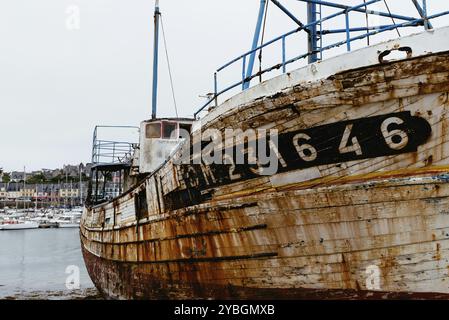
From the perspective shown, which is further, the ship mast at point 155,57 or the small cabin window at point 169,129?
the ship mast at point 155,57

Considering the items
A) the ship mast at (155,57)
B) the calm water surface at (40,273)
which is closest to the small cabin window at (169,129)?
the ship mast at (155,57)

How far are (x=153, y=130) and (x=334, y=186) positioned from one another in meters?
5.50

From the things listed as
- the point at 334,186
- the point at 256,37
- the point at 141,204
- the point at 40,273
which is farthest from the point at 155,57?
the point at 40,273

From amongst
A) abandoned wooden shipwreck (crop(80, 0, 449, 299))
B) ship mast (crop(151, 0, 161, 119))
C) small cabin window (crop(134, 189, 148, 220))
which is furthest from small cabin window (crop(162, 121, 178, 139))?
ship mast (crop(151, 0, 161, 119))

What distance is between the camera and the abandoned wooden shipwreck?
16.1 ft

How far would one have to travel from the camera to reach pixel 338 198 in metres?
5.25

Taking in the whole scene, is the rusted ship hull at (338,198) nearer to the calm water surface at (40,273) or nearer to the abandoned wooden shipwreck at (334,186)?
the abandoned wooden shipwreck at (334,186)

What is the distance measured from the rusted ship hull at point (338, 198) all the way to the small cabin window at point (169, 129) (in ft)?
10.9

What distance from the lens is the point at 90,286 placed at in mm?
17359

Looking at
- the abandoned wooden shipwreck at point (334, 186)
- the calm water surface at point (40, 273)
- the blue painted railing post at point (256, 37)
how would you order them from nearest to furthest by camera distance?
1. the abandoned wooden shipwreck at point (334, 186)
2. the blue painted railing post at point (256, 37)
3. the calm water surface at point (40, 273)

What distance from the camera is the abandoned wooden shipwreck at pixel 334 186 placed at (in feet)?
16.1

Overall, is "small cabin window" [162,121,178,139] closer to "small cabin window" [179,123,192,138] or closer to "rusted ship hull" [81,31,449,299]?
"small cabin window" [179,123,192,138]
